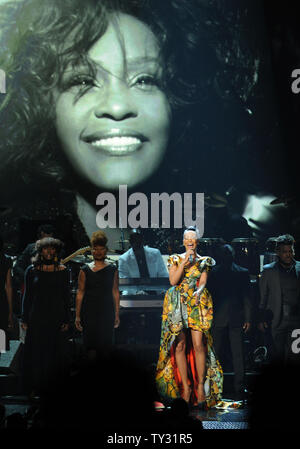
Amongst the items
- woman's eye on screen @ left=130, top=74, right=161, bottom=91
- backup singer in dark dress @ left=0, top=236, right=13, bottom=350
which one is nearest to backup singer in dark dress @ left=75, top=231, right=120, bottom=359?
backup singer in dark dress @ left=0, top=236, right=13, bottom=350

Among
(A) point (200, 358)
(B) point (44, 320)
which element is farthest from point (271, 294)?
(B) point (44, 320)

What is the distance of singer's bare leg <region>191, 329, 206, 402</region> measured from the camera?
6648 millimetres

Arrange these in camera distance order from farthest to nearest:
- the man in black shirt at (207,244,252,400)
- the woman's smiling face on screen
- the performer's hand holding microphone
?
the woman's smiling face on screen
the man in black shirt at (207,244,252,400)
the performer's hand holding microphone

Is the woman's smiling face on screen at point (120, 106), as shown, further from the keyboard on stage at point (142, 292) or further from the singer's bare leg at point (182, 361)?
the singer's bare leg at point (182, 361)

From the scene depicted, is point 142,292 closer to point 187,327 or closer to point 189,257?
point 187,327

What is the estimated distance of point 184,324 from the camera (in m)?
6.70

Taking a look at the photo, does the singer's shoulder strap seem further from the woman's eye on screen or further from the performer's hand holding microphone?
the woman's eye on screen

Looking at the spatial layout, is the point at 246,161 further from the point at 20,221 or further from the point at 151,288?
the point at 20,221

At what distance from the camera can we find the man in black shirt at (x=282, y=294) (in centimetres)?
747

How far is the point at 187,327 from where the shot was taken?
670 centimetres

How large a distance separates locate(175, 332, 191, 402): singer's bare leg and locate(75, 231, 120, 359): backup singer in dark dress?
2.40ft

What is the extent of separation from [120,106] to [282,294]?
2.73 meters
